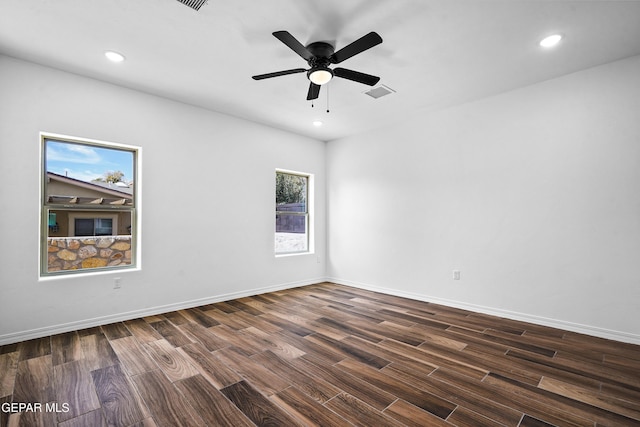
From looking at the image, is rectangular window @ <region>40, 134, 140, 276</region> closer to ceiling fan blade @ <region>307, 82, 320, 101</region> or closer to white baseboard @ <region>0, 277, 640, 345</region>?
white baseboard @ <region>0, 277, 640, 345</region>

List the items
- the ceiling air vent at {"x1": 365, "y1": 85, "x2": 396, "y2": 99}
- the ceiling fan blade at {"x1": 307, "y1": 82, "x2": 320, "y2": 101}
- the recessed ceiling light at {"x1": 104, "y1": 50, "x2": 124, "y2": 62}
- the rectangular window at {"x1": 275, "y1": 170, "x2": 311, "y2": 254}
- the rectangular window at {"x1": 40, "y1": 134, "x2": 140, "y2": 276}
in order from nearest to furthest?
the recessed ceiling light at {"x1": 104, "y1": 50, "x2": 124, "y2": 62} → the ceiling fan blade at {"x1": 307, "y1": 82, "x2": 320, "y2": 101} → the rectangular window at {"x1": 40, "y1": 134, "x2": 140, "y2": 276} → the ceiling air vent at {"x1": 365, "y1": 85, "x2": 396, "y2": 99} → the rectangular window at {"x1": 275, "y1": 170, "x2": 311, "y2": 254}

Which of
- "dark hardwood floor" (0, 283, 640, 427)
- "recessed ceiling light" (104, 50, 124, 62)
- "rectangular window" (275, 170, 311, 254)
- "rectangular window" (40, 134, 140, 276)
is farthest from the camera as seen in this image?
"rectangular window" (275, 170, 311, 254)

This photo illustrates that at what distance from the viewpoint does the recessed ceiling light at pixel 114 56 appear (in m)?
2.96

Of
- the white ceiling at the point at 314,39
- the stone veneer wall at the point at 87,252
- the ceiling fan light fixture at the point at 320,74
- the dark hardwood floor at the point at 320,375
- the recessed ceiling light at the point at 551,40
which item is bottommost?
the dark hardwood floor at the point at 320,375

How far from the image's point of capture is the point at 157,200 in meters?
3.93

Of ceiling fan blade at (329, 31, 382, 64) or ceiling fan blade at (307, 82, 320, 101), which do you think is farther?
ceiling fan blade at (307, 82, 320, 101)

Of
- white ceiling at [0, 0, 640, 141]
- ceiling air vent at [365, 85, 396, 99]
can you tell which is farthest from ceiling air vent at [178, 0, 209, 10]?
ceiling air vent at [365, 85, 396, 99]

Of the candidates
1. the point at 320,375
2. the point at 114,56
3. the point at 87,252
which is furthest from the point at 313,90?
the point at 87,252

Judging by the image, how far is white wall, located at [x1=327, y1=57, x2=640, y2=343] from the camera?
310 cm

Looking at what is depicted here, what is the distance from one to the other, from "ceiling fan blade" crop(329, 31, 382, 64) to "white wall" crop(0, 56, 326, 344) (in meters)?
2.52
